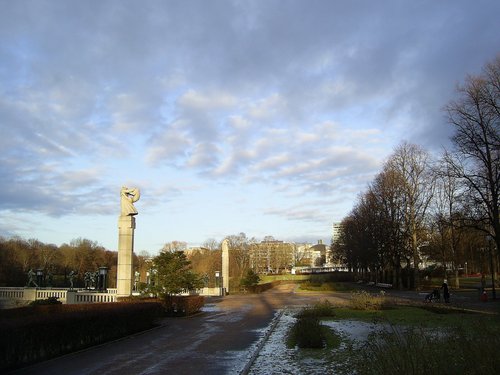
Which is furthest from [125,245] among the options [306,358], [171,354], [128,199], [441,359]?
[441,359]

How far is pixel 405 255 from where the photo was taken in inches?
2292

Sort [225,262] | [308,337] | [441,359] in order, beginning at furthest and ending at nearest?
[225,262] < [308,337] < [441,359]

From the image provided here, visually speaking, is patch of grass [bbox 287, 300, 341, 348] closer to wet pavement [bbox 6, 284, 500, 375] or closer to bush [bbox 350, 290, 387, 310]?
wet pavement [bbox 6, 284, 500, 375]

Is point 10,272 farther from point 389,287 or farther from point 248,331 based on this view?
point 248,331

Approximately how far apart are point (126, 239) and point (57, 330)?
1335 cm

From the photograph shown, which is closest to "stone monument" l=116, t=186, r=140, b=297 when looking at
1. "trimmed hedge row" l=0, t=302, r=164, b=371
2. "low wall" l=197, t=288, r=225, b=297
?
"trimmed hedge row" l=0, t=302, r=164, b=371

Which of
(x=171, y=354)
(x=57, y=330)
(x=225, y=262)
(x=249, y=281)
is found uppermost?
(x=225, y=262)

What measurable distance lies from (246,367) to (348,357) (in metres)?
2.48

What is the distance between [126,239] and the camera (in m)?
26.2

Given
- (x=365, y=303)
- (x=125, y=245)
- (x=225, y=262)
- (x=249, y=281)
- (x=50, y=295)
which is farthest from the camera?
(x=249, y=281)

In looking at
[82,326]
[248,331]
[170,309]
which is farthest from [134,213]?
[82,326]

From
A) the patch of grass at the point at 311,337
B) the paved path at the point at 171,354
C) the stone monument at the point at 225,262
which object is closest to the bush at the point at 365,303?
the paved path at the point at 171,354

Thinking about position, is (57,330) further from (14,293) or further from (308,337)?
(14,293)

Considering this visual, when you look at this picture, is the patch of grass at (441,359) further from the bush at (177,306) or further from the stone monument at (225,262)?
the stone monument at (225,262)
